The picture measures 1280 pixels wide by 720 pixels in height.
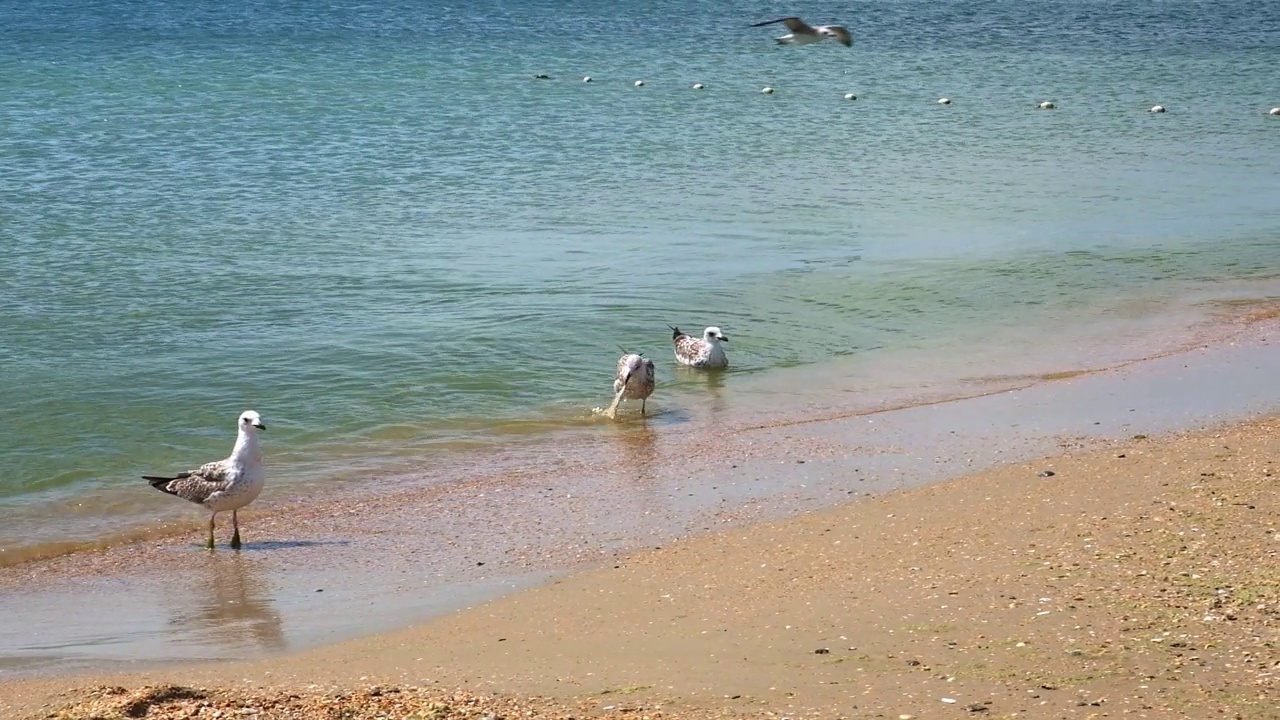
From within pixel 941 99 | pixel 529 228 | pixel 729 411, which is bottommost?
pixel 729 411

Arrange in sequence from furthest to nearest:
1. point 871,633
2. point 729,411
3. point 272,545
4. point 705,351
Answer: point 705,351 → point 729,411 → point 272,545 → point 871,633

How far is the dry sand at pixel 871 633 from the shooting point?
21.6 ft

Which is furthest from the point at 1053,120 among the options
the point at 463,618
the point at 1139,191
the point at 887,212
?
the point at 463,618

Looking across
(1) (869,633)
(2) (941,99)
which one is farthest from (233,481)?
(2) (941,99)

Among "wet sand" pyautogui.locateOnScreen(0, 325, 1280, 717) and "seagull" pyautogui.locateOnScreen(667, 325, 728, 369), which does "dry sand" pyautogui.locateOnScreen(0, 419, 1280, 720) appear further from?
"seagull" pyautogui.locateOnScreen(667, 325, 728, 369)

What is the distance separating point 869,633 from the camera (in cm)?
735

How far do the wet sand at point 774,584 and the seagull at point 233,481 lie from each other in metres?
0.26

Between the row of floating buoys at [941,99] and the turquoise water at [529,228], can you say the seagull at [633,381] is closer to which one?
the turquoise water at [529,228]

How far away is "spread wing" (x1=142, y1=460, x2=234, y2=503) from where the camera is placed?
34.3ft

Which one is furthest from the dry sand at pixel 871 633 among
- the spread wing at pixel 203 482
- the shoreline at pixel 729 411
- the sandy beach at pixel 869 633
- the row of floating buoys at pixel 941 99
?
the row of floating buoys at pixel 941 99

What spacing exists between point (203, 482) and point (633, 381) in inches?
163

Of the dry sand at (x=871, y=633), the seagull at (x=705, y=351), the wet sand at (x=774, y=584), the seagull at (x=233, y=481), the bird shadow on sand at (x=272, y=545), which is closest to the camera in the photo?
the dry sand at (x=871, y=633)

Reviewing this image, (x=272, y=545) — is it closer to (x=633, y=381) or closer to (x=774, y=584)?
(x=774, y=584)

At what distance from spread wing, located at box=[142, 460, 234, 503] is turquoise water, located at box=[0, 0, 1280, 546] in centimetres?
78
